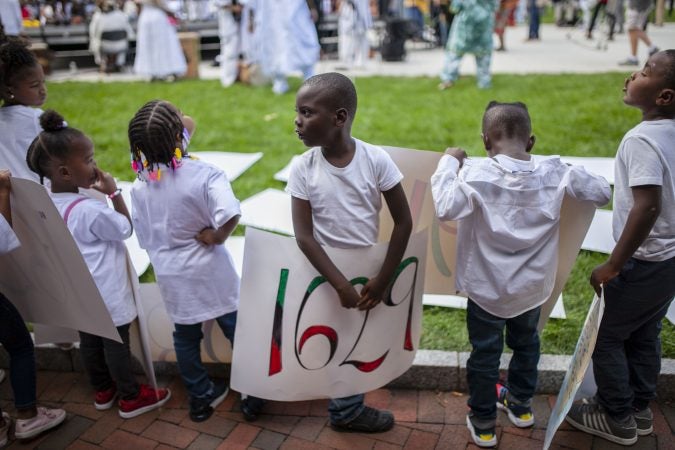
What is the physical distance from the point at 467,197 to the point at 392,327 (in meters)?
0.66

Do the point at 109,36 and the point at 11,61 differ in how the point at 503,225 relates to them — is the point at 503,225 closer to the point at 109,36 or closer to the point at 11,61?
the point at 11,61

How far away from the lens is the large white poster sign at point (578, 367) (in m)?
2.09

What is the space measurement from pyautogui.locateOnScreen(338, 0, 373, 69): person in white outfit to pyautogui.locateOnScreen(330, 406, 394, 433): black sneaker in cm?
928

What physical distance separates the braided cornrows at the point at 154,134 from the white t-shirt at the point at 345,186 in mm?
518

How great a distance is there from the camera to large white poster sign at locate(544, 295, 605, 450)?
2090 millimetres

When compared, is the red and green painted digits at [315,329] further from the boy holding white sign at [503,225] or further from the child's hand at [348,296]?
the boy holding white sign at [503,225]

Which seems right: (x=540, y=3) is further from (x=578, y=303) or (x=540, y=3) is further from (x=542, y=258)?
(x=542, y=258)

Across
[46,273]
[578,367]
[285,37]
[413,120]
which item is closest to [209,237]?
[46,273]

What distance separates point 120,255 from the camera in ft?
8.39

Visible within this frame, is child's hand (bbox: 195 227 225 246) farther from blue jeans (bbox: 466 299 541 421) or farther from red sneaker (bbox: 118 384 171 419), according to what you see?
blue jeans (bbox: 466 299 541 421)

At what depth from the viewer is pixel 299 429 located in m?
2.63

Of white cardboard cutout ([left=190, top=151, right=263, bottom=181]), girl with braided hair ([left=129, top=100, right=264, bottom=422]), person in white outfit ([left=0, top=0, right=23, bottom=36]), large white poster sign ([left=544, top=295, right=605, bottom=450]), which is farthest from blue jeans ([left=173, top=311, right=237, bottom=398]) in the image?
person in white outfit ([left=0, top=0, right=23, bottom=36])

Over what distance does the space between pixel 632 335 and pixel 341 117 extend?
1.50 metres

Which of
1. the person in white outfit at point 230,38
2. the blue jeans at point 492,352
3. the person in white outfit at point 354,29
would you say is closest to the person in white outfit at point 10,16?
the person in white outfit at point 230,38
